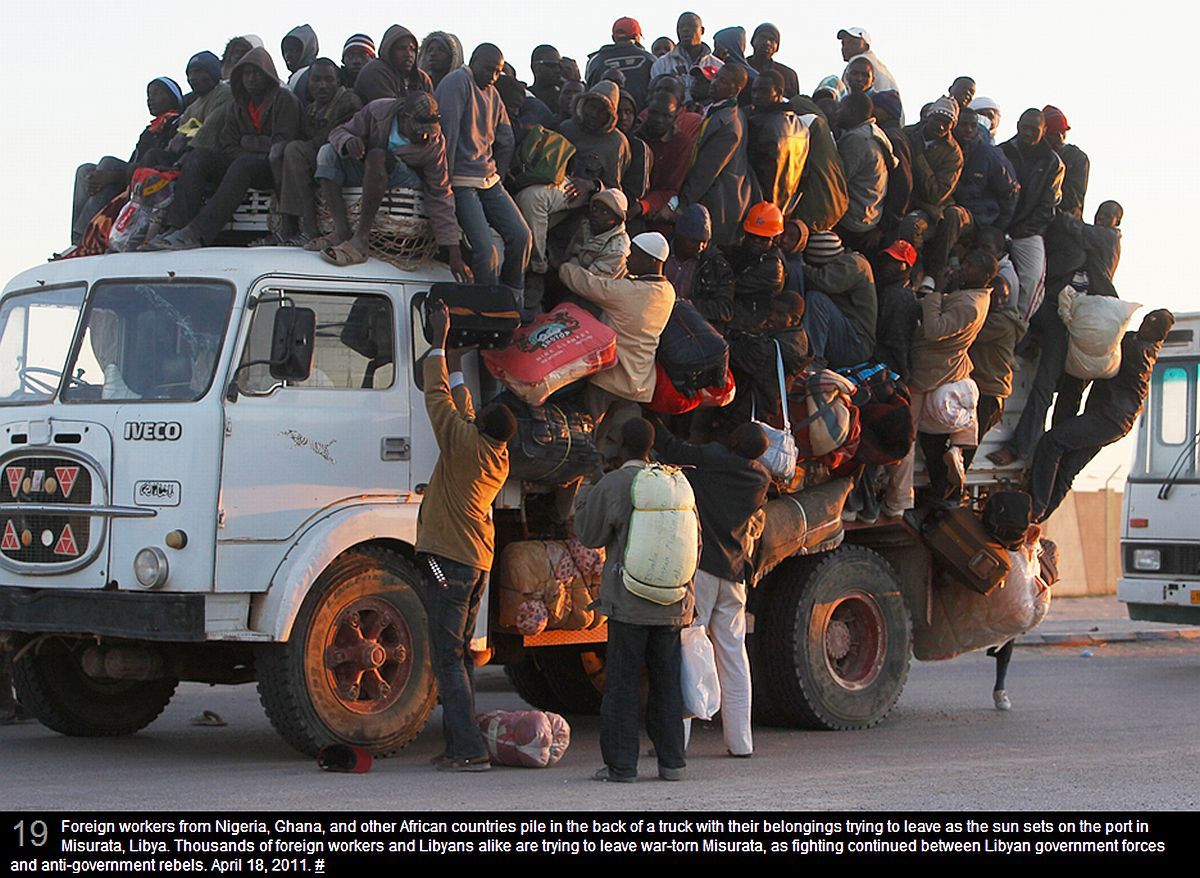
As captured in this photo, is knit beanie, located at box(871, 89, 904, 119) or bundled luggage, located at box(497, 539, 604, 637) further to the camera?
knit beanie, located at box(871, 89, 904, 119)

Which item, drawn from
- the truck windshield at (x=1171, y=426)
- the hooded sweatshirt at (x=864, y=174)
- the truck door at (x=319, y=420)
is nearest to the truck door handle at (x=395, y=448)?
the truck door at (x=319, y=420)

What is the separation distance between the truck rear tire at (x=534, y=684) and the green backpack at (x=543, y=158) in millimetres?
3839

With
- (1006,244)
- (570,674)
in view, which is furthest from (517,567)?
(1006,244)

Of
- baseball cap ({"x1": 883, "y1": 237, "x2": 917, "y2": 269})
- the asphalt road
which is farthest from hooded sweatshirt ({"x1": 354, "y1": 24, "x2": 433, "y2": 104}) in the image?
the asphalt road

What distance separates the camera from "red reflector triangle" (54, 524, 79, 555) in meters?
9.93

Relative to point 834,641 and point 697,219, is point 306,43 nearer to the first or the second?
point 697,219

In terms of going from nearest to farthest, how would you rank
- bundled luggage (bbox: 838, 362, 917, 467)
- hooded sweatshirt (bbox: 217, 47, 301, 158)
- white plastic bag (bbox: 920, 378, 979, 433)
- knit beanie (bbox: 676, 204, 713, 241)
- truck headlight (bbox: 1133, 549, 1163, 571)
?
1. hooded sweatshirt (bbox: 217, 47, 301, 158)
2. knit beanie (bbox: 676, 204, 713, 241)
3. bundled luggage (bbox: 838, 362, 917, 467)
4. white plastic bag (bbox: 920, 378, 979, 433)
5. truck headlight (bbox: 1133, 549, 1163, 571)

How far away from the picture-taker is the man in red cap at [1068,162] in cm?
1373

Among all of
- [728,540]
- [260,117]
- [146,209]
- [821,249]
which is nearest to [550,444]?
[728,540]

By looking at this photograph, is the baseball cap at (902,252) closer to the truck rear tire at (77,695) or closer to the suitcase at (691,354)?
the suitcase at (691,354)

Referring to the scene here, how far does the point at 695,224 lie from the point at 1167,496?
23.8 feet

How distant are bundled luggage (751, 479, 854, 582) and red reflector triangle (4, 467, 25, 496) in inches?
168

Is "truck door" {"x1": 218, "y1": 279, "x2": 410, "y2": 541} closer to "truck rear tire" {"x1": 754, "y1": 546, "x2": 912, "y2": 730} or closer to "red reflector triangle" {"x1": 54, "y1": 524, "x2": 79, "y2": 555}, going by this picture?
"red reflector triangle" {"x1": 54, "y1": 524, "x2": 79, "y2": 555}

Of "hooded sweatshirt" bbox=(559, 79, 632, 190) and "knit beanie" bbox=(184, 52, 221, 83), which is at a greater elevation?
"knit beanie" bbox=(184, 52, 221, 83)
